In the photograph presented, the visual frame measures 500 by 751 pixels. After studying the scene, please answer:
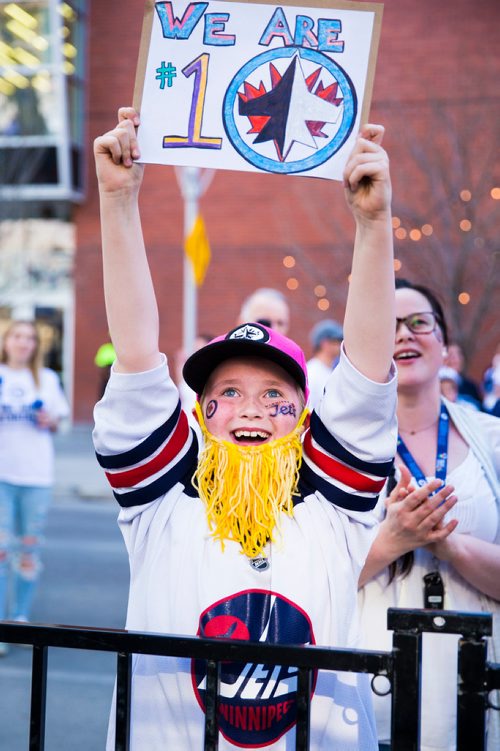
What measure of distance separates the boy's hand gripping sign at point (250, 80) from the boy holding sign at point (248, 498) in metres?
0.10

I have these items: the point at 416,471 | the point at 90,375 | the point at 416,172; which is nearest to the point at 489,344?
the point at 416,172

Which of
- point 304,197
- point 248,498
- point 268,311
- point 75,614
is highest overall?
point 304,197

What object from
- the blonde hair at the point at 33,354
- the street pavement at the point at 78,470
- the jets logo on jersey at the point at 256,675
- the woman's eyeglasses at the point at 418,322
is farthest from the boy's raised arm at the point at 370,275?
the street pavement at the point at 78,470

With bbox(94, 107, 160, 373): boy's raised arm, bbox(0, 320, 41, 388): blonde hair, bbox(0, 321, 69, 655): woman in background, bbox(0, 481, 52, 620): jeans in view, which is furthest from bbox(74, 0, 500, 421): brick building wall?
bbox(94, 107, 160, 373): boy's raised arm

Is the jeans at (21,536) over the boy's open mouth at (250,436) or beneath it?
beneath

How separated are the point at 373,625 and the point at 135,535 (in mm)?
929

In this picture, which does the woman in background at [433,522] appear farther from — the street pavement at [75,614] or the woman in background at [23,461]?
the woman in background at [23,461]

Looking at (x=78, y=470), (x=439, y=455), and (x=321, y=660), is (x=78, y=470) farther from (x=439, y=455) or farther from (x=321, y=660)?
(x=321, y=660)

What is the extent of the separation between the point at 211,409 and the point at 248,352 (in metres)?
0.16

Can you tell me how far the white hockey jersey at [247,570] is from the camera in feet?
6.19

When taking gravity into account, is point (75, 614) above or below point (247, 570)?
below

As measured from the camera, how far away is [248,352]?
213cm

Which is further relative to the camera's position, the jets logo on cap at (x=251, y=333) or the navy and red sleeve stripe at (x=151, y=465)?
Answer: the jets logo on cap at (x=251, y=333)

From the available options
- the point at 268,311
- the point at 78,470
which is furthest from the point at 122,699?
the point at 78,470
